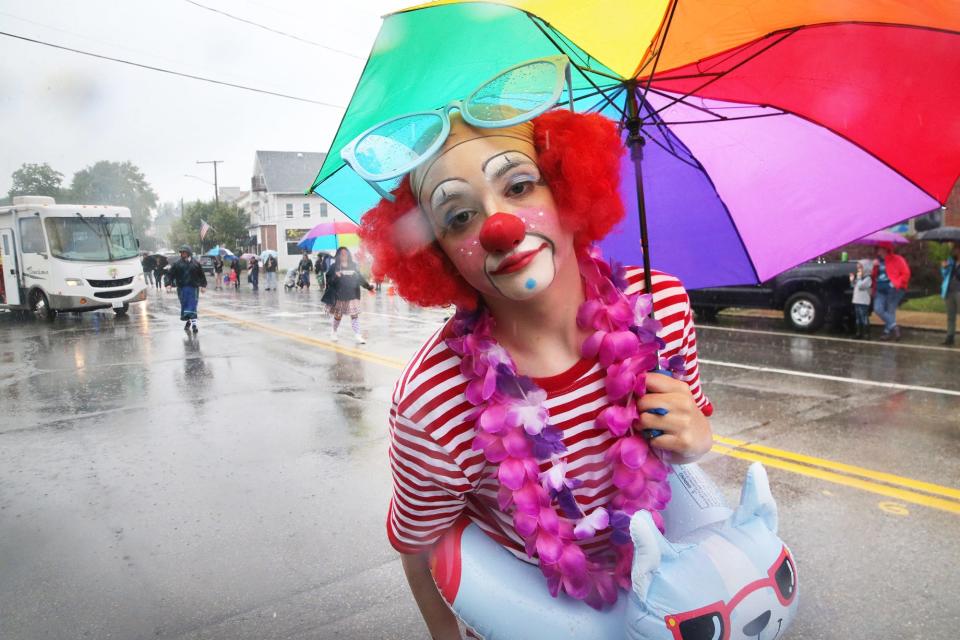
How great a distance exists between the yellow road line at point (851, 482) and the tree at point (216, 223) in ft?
165

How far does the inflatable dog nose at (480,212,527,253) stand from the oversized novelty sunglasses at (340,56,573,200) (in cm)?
20

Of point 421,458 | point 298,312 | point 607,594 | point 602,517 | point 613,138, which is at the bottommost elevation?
point 298,312

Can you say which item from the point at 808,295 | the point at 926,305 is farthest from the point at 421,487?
the point at 926,305

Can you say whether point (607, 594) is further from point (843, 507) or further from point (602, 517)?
point (843, 507)

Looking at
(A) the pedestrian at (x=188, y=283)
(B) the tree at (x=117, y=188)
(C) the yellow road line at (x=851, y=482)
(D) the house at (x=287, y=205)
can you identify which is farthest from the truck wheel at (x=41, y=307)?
(B) the tree at (x=117, y=188)

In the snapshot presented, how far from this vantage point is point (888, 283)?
10.4 meters

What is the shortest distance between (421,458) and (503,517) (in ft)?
0.84

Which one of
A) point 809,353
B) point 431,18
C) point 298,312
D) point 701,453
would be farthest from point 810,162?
point 298,312

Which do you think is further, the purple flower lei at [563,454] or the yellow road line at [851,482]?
the yellow road line at [851,482]

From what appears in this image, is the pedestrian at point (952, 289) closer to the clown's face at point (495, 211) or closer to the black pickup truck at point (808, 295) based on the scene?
the black pickup truck at point (808, 295)

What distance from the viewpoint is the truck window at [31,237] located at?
15.9 metres

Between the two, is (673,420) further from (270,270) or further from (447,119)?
(270,270)

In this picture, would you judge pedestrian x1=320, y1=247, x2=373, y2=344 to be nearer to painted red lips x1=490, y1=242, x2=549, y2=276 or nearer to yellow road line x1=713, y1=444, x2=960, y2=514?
yellow road line x1=713, y1=444, x2=960, y2=514

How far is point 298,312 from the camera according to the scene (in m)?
17.2
